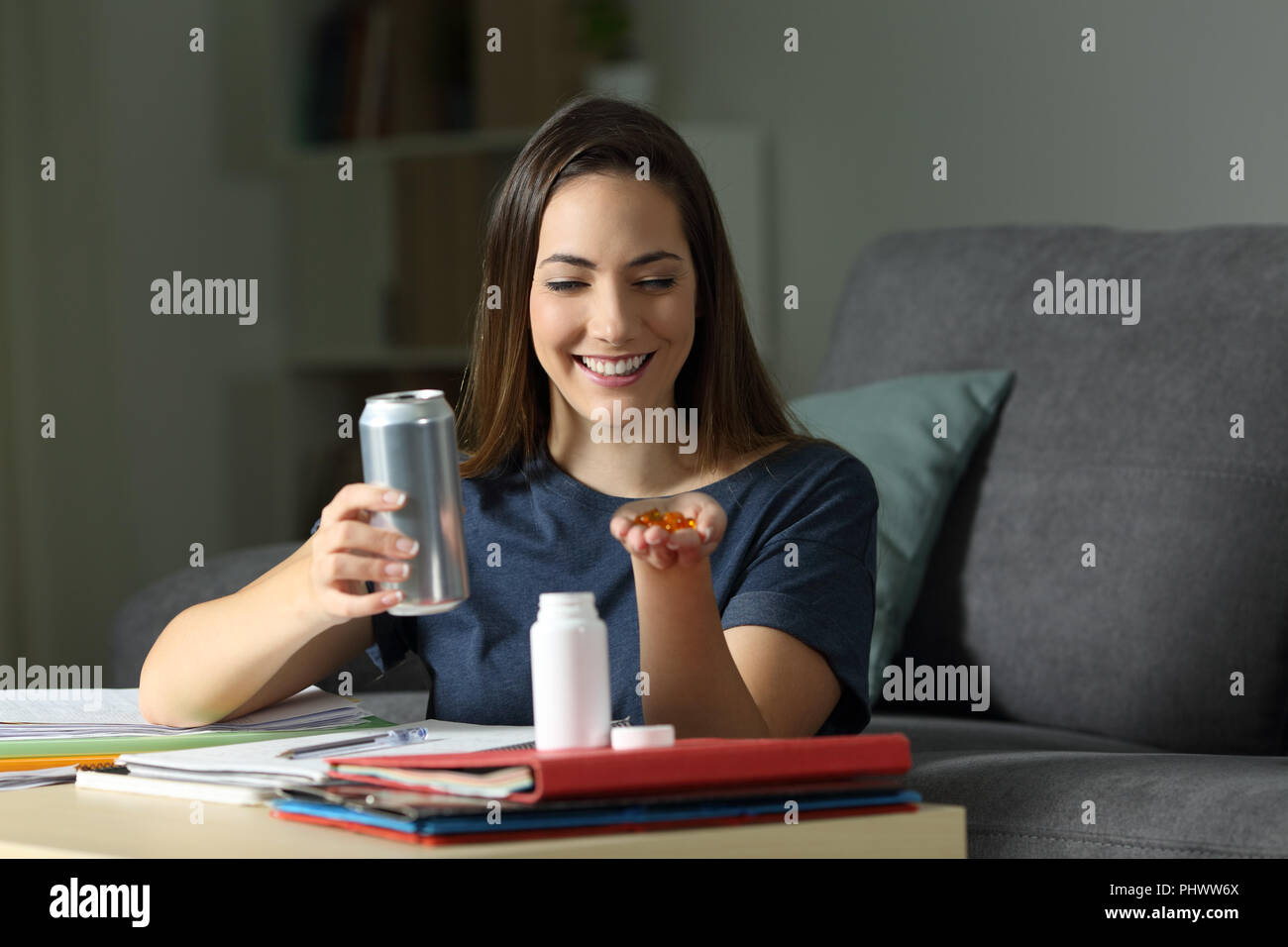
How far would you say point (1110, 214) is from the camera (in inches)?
99.0

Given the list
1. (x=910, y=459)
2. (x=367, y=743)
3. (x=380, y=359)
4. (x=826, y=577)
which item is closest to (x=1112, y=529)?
(x=910, y=459)

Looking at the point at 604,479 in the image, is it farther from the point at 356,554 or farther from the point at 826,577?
the point at 356,554

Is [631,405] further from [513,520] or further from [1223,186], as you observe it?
[1223,186]

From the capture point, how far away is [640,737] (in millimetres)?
794

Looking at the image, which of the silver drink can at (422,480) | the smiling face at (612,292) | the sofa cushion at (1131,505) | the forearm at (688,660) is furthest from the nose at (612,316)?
the sofa cushion at (1131,505)

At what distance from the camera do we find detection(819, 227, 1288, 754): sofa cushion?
1.56m

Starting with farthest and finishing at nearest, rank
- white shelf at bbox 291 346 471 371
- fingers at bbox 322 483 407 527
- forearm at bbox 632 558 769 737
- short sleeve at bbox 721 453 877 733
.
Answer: white shelf at bbox 291 346 471 371 → short sleeve at bbox 721 453 877 733 → forearm at bbox 632 558 769 737 → fingers at bbox 322 483 407 527

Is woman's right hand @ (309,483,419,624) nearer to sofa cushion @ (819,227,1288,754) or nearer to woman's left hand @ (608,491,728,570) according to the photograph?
woman's left hand @ (608,491,728,570)

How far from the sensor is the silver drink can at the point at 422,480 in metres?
0.83

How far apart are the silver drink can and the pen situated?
18 centimetres

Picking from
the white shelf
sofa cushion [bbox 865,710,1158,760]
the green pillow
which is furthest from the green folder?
the white shelf

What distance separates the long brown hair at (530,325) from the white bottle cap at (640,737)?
0.58 meters

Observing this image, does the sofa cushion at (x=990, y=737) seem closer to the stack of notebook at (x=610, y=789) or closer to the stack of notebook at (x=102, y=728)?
the stack of notebook at (x=102, y=728)
